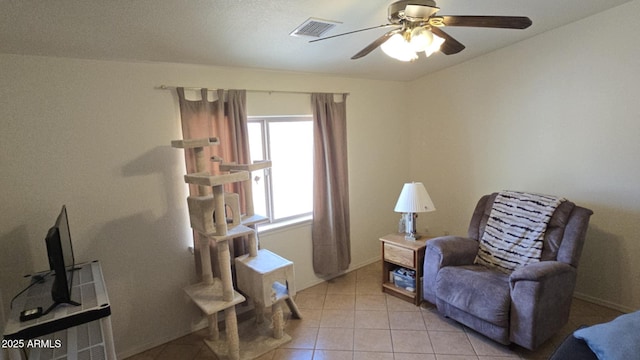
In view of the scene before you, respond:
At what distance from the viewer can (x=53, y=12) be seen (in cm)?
163

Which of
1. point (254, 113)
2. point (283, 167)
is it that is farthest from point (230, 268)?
point (254, 113)

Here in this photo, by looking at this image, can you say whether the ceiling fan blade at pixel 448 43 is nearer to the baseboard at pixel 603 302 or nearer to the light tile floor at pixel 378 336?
the light tile floor at pixel 378 336

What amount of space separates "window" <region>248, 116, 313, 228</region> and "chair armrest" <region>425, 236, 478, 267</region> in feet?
4.29

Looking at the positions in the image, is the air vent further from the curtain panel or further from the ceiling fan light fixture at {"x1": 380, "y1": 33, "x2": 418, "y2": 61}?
the curtain panel

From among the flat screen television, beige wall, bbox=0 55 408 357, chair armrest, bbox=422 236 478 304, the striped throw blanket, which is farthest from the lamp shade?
the flat screen television

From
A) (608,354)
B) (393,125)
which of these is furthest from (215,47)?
(608,354)

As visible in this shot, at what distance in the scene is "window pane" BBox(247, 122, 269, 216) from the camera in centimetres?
300

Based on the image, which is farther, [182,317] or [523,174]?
[523,174]

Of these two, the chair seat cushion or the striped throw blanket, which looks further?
the striped throw blanket

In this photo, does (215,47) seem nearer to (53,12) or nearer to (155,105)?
(155,105)

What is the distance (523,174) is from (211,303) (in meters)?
3.08

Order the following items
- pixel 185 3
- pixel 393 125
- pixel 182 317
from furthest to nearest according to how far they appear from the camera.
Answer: pixel 393 125, pixel 182 317, pixel 185 3

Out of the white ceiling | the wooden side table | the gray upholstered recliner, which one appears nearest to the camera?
the white ceiling

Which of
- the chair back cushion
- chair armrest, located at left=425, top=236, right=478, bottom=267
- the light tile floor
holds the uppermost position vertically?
the chair back cushion
